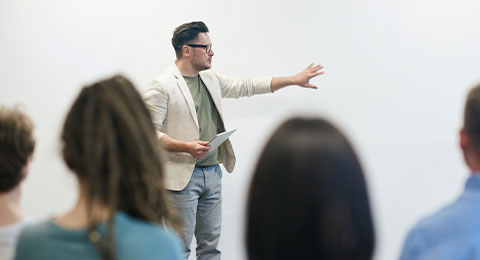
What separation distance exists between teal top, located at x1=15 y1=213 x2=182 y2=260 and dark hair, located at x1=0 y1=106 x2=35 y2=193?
39 centimetres

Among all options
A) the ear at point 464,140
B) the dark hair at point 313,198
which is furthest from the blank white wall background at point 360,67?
the dark hair at point 313,198

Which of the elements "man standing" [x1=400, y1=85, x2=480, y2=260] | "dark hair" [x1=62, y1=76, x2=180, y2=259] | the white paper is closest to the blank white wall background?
the white paper

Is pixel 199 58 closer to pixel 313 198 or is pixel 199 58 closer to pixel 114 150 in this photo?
pixel 114 150

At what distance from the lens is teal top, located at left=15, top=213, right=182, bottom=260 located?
992 mm

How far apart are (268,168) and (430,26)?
272 cm

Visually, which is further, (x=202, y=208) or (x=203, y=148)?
(x=202, y=208)

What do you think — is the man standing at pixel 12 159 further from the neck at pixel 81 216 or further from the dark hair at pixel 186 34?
the dark hair at pixel 186 34

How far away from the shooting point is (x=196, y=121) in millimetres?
2908

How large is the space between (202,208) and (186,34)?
0.92 m

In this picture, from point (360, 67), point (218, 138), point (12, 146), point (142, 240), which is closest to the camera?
point (142, 240)

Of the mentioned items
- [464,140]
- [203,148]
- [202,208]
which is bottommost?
[202,208]

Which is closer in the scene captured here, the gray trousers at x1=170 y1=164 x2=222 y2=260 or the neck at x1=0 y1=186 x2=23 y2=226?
the neck at x1=0 y1=186 x2=23 y2=226

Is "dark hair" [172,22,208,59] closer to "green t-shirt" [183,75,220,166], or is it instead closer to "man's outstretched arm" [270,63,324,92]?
"green t-shirt" [183,75,220,166]

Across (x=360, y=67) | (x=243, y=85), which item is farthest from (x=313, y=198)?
(x=360, y=67)
